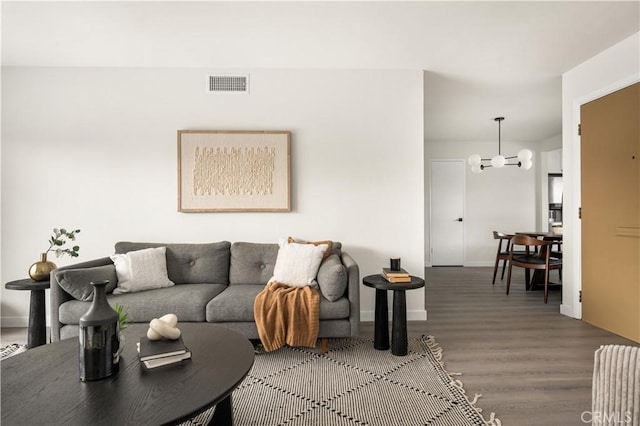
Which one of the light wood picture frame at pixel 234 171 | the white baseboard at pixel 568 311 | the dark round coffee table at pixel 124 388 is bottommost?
the white baseboard at pixel 568 311

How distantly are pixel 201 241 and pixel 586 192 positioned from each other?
3.78 m

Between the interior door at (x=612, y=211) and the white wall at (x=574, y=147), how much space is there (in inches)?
2.5

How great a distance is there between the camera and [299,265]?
2.67 meters

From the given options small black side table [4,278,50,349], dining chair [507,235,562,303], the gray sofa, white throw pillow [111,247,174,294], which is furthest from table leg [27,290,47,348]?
dining chair [507,235,562,303]

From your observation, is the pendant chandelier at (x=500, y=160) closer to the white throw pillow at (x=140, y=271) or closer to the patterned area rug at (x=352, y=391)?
the patterned area rug at (x=352, y=391)

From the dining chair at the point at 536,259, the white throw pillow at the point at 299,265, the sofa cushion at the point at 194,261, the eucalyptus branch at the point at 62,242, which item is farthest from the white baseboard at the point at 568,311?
the eucalyptus branch at the point at 62,242

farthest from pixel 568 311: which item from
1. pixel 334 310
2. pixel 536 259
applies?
pixel 334 310

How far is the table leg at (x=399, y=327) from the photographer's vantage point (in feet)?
8.24

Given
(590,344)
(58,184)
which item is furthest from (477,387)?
(58,184)

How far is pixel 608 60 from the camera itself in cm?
301

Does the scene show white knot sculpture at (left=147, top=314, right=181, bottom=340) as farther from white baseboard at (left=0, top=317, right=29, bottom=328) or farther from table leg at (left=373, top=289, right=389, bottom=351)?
white baseboard at (left=0, top=317, right=29, bottom=328)

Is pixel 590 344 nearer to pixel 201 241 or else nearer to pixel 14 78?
pixel 201 241

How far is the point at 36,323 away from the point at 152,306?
0.98m

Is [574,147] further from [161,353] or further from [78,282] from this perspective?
[78,282]
